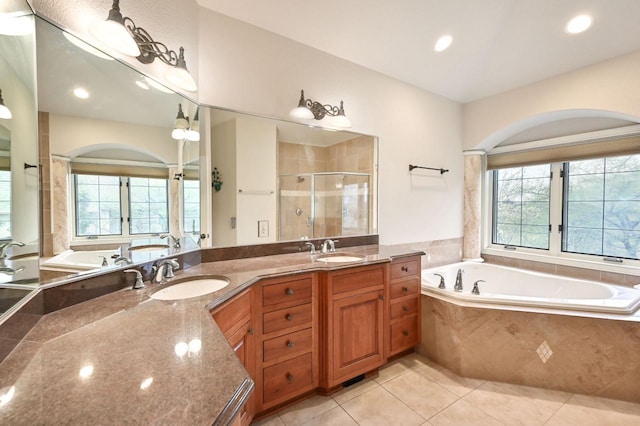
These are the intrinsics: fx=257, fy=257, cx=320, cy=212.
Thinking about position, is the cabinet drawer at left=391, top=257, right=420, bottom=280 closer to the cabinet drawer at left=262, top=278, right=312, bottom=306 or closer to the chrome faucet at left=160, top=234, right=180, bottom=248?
the cabinet drawer at left=262, top=278, right=312, bottom=306

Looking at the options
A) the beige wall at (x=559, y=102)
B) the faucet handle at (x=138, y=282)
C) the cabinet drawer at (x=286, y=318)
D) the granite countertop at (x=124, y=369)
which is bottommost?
the cabinet drawer at (x=286, y=318)

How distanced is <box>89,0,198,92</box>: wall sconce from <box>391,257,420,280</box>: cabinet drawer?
1.86m

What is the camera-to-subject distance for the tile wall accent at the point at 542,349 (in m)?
1.67

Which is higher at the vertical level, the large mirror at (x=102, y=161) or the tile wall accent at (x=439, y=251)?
the large mirror at (x=102, y=161)

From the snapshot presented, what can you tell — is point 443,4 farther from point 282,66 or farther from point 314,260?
point 314,260

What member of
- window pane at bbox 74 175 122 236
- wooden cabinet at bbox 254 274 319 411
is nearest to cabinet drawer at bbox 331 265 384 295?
wooden cabinet at bbox 254 274 319 411

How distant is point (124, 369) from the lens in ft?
2.00

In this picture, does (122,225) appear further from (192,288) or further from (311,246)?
(311,246)

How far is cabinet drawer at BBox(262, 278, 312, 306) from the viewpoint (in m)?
1.45

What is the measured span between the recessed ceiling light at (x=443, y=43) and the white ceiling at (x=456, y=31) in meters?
0.04

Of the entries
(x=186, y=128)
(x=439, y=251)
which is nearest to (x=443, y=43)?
(x=439, y=251)

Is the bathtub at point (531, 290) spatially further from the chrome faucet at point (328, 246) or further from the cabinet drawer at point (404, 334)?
the chrome faucet at point (328, 246)

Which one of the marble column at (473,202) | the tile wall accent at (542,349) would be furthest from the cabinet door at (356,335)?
the marble column at (473,202)

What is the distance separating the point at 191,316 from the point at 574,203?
3.61m
